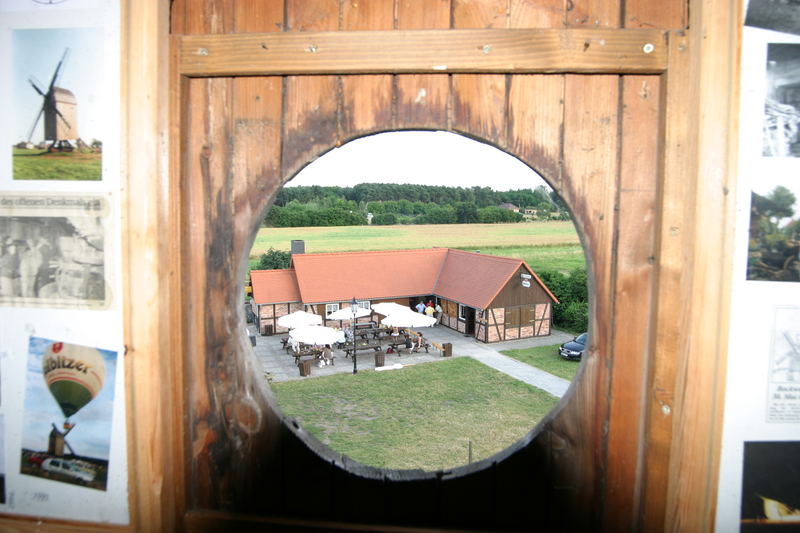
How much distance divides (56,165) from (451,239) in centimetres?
4247

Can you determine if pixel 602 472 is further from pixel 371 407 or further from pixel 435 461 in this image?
pixel 371 407

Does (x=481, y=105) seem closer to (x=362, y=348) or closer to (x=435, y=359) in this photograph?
(x=362, y=348)

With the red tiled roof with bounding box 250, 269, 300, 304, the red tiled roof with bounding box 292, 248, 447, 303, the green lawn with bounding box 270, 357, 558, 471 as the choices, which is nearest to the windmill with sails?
the green lawn with bounding box 270, 357, 558, 471

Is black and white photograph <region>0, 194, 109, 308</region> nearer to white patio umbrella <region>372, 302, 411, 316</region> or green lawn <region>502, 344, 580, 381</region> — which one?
green lawn <region>502, 344, 580, 381</region>

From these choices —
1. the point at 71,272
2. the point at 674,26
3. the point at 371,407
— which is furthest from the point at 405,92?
the point at 371,407

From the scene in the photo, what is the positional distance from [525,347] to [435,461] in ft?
39.8

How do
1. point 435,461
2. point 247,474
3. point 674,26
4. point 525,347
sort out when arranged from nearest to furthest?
point 674,26 < point 247,474 < point 435,461 < point 525,347

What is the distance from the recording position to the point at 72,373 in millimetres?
1229

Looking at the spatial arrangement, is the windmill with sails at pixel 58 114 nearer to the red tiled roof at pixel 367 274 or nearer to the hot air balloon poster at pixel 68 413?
the hot air balloon poster at pixel 68 413

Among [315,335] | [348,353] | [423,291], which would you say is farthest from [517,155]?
[423,291]

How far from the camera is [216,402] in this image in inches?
51.8

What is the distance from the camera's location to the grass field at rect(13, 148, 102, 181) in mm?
1186

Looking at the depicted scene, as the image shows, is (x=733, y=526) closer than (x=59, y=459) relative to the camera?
Yes

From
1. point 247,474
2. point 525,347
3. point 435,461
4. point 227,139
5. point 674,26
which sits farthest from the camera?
point 525,347
